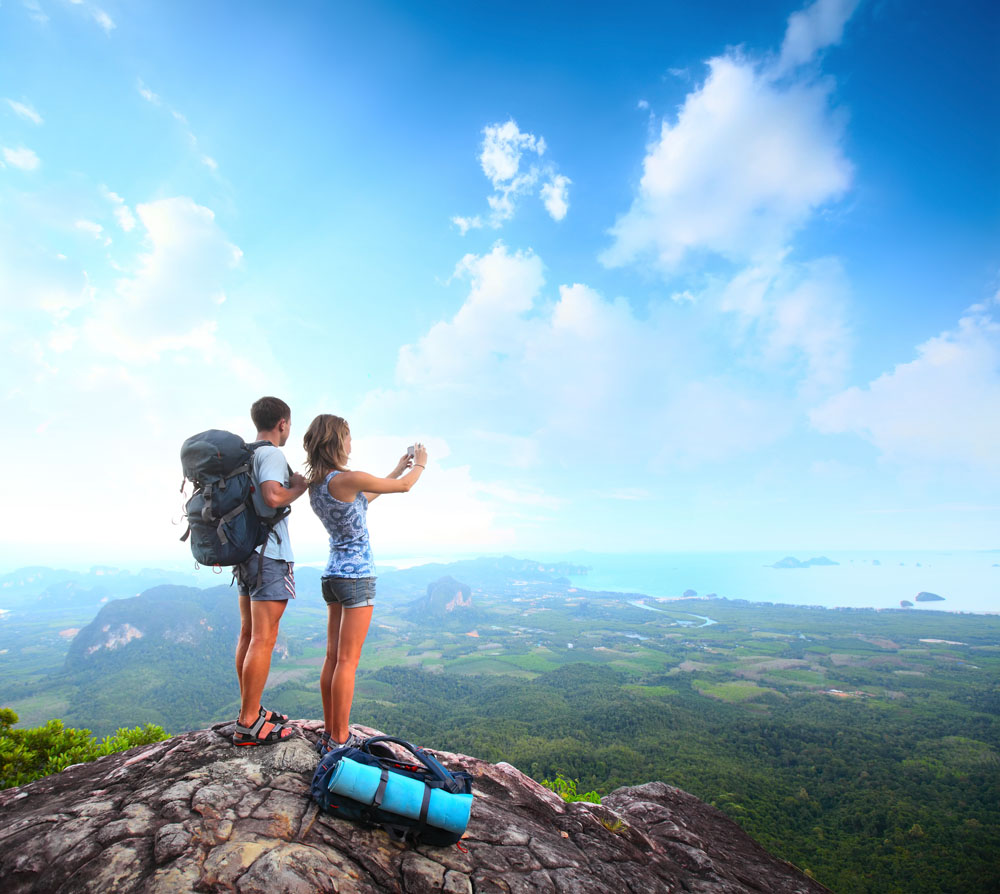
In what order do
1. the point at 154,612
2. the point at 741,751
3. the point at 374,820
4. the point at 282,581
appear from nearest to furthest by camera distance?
the point at 374,820 < the point at 282,581 < the point at 741,751 < the point at 154,612

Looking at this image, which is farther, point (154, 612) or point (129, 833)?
point (154, 612)

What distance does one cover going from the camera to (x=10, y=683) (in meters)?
115

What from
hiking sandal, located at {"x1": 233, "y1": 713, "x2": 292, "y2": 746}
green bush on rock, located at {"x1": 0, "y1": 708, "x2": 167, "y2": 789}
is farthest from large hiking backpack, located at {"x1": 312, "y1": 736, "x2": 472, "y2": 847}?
green bush on rock, located at {"x1": 0, "y1": 708, "x2": 167, "y2": 789}

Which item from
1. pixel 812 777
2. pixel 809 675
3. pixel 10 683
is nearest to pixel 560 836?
pixel 812 777

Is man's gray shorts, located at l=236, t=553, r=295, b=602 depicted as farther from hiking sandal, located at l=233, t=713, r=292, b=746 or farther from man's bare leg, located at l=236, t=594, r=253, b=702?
hiking sandal, located at l=233, t=713, r=292, b=746

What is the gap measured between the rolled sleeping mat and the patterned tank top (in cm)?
166

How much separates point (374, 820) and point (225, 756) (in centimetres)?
182

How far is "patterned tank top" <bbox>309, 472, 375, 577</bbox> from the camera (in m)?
4.41

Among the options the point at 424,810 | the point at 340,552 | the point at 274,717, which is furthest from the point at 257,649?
the point at 424,810

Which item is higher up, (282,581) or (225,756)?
(282,581)

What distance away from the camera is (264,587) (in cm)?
428

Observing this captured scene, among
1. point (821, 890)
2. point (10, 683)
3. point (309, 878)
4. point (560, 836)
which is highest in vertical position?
point (309, 878)

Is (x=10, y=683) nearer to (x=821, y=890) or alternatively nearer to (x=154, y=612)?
(x=154, y=612)

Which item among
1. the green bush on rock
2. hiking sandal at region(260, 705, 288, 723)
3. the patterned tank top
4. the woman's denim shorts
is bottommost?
the green bush on rock
